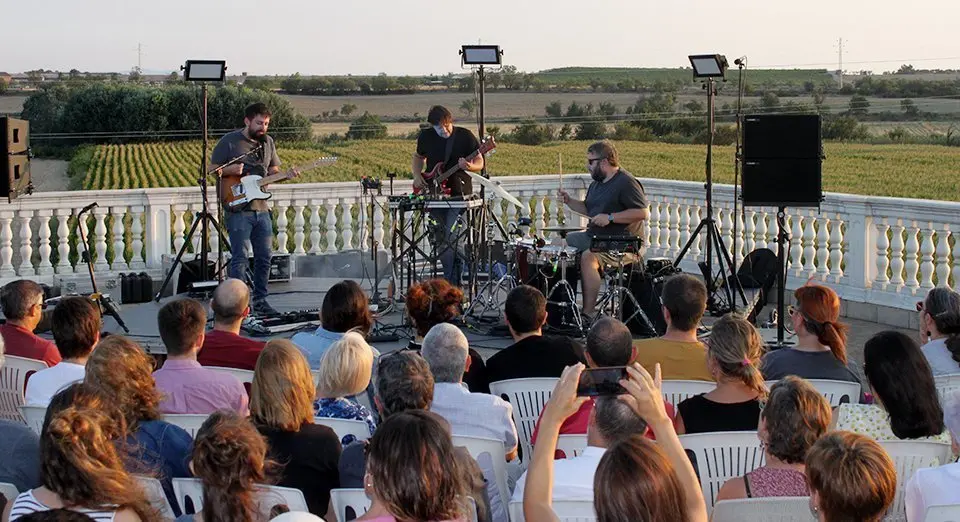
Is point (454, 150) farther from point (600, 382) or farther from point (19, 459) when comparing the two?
point (600, 382)

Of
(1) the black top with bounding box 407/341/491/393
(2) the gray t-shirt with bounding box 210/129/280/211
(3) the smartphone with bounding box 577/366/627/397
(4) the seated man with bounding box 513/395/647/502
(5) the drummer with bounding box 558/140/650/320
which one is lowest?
(1) the black top with bounding box 407/341/491/393

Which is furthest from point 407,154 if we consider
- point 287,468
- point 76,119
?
point 287,468

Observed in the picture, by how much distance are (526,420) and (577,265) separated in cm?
431

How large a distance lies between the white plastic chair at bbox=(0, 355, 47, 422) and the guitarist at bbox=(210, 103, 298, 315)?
13.7 feet

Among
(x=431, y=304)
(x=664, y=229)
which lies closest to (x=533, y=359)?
(x=431, y=304)

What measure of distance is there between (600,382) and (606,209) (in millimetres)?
6037

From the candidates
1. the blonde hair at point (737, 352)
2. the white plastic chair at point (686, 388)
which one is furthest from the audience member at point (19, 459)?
the white plastic chair at point (686, 388)

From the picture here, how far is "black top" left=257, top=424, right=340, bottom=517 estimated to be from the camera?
148 inches

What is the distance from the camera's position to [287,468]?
377 cm

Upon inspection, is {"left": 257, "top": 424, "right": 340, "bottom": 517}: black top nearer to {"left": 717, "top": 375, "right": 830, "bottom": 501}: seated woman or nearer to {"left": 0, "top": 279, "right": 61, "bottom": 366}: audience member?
{"left": 717, "top": 375, "right": 830, "bottom": 501}: seated woman

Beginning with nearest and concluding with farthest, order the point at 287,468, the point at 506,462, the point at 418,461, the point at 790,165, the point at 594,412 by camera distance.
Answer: the point at 418,461 < the point at 594,412 < the point at 287,468 < the point at 506,462 < the point at 790,165

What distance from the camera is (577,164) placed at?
77.5 ft

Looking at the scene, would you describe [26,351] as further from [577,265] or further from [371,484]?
[577,265]

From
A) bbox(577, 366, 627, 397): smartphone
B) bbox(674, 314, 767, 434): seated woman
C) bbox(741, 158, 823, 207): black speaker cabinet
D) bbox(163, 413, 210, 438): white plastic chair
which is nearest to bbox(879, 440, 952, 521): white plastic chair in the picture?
bbox(674, 314, 767, 434): seated woman
